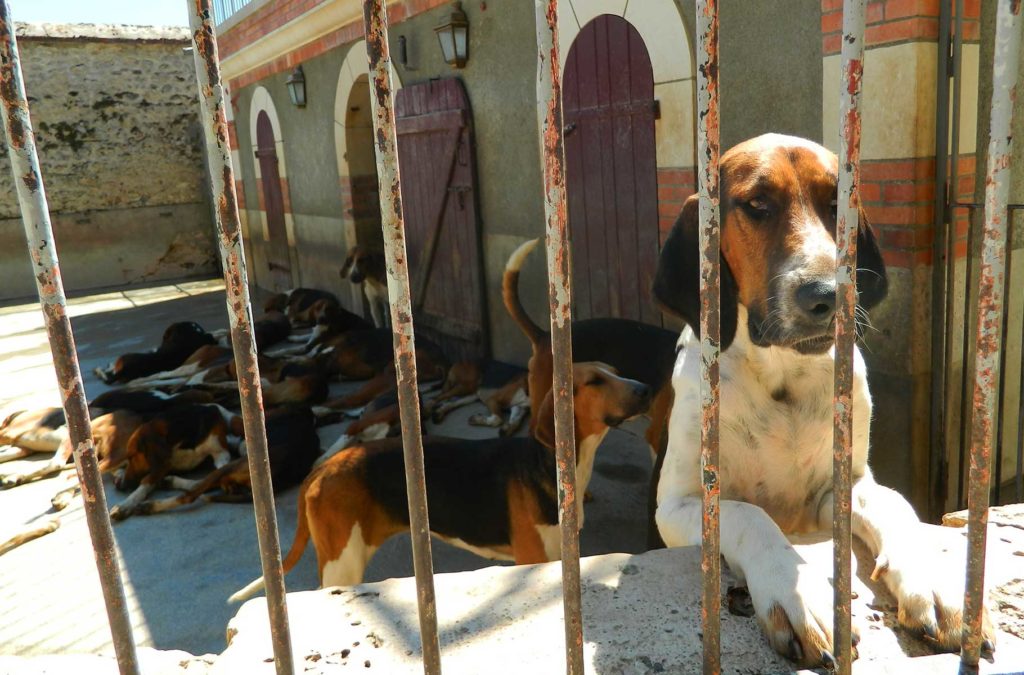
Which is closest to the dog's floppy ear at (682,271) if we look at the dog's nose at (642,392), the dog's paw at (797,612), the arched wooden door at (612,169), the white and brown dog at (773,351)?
the white and brown dog at (773,351)

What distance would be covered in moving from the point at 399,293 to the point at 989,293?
2.73 feet

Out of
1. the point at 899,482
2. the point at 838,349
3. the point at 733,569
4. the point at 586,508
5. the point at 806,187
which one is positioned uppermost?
the point at 806,187

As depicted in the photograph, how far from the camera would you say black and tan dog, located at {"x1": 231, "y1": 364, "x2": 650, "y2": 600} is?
3.58 m

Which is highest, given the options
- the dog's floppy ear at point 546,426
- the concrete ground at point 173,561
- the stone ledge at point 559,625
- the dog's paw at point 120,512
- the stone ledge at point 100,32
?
the stone ledge at point 100,32

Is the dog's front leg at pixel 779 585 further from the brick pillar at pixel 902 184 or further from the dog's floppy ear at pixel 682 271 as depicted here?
the brick pillar at pixel 902 184

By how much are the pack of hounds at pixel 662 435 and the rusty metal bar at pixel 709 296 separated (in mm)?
217

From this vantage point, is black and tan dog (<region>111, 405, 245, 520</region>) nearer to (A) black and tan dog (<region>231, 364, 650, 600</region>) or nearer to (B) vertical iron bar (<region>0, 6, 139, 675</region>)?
(A) black and tan dog (<region>231, 364, 650, 600</region>)

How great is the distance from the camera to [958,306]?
144 inches

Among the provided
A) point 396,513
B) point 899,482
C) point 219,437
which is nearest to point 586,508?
point 396,513

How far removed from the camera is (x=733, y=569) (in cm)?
168

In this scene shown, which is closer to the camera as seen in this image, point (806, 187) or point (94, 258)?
point (806, 187)

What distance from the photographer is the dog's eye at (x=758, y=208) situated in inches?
86.1

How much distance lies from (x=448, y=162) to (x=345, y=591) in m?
6.06

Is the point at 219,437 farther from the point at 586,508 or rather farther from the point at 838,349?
the point at 838,349
